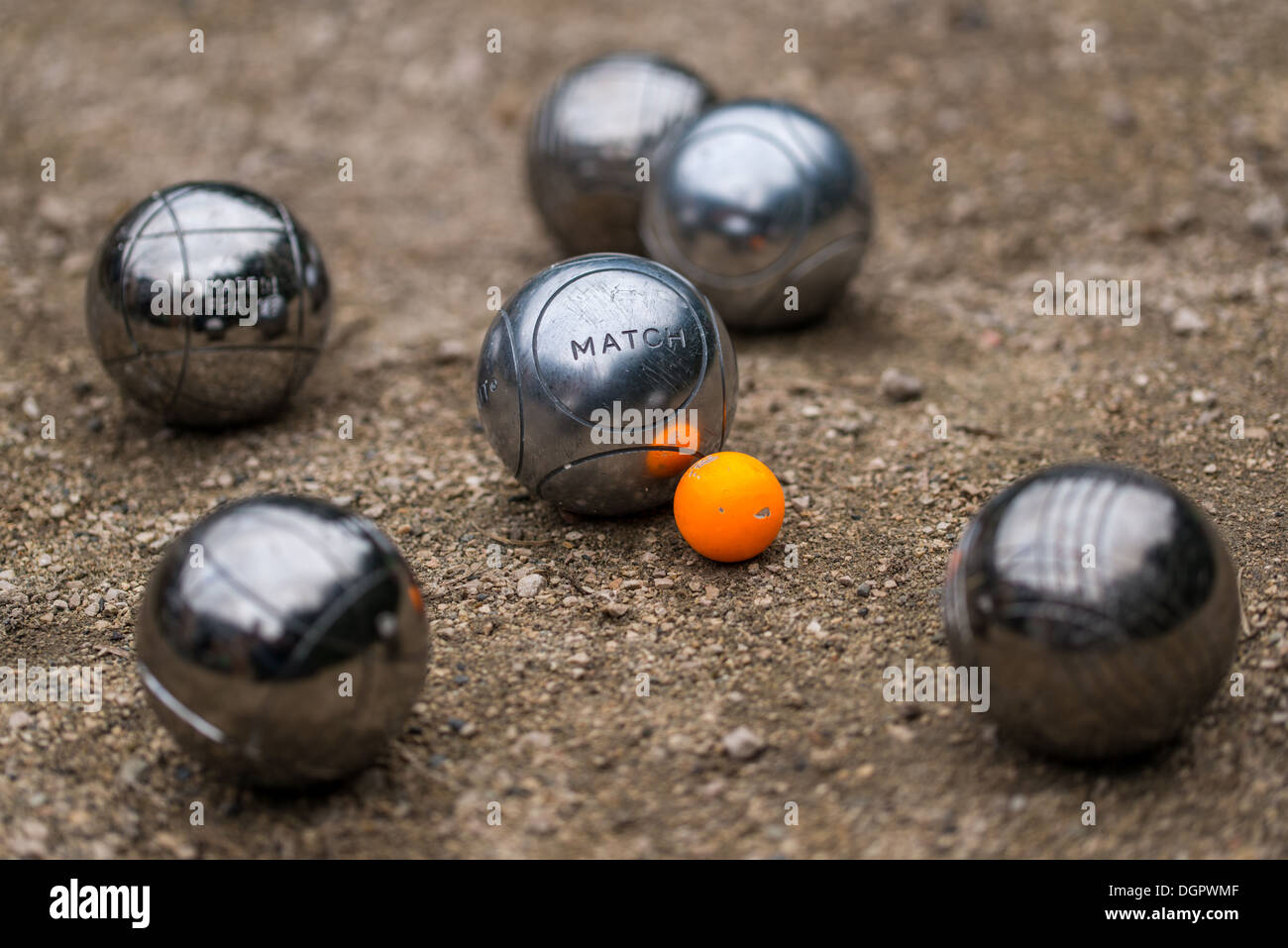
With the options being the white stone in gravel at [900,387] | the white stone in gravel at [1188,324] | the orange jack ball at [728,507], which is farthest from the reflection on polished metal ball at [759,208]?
the orange jack ball at [728,507]

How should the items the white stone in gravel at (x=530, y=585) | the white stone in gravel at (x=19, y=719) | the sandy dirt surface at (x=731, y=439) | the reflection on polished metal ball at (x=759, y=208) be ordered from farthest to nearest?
the reflection on polished metal ball at (x=759, y=208) < the white stone in gravel at (x=530, y=585) < the white stone in gravel at (x=19, y=719) < the sandy dirt surface at (x=731, y=439)

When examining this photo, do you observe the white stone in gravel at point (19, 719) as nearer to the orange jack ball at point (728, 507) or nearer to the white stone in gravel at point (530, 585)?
the white stone in gravel at point (530, 585)

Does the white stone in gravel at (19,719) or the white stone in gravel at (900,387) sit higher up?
the white stone in gravel at (900,387)

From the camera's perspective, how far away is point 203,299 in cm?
562

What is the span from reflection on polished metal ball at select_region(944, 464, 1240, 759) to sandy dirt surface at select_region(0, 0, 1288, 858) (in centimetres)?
33

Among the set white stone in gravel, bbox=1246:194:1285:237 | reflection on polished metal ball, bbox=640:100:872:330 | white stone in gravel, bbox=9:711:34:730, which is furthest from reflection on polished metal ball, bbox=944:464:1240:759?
white stone in gravel, bbox=1246:194:1285:237

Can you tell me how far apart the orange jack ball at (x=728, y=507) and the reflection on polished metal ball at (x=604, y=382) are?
0.24 meters

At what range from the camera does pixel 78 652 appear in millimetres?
4746

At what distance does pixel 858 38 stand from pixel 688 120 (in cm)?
324

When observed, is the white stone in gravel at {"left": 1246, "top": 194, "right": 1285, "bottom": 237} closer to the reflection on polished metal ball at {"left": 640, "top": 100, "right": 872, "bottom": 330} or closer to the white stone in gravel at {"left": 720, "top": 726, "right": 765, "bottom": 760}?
the reflection on polished metal ball at {"left": 640, "top": 100, "right": 872, "bottom": 330}

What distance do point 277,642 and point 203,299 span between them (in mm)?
2685

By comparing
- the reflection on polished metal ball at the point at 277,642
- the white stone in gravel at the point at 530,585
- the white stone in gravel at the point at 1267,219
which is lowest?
the white stone in gravel at the point at 530,585

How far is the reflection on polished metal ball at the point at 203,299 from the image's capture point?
221 inches
